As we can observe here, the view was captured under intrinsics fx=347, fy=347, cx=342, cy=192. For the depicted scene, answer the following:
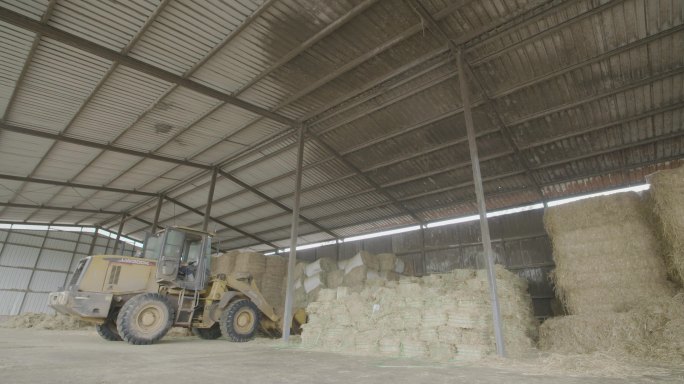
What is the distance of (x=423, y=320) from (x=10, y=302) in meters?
27.9

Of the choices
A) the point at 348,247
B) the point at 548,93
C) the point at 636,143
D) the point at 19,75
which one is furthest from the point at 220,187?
the point at 636,143

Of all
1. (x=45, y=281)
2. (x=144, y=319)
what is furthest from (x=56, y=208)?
(x=144, y=319)

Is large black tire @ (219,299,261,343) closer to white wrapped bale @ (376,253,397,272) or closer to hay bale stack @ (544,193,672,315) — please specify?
white wrapped bale @ (376,253,397,272)

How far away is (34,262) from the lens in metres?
23.7

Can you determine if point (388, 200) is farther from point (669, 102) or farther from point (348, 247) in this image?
point (669, 102)

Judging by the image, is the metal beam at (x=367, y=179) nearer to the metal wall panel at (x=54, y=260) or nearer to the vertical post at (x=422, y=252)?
the vertical post at (x=422, y=252)

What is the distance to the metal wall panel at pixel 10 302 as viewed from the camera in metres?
21.9

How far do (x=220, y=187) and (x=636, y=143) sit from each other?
15638 mm

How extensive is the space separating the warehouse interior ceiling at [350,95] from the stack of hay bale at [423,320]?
4858 millimetres

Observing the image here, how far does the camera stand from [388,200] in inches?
598

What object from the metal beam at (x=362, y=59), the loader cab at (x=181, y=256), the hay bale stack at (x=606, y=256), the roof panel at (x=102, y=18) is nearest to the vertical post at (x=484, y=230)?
the metal beam at (x=362, y=59)

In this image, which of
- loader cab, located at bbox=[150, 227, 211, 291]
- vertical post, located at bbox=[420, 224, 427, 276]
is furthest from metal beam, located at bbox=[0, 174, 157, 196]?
vertical post, located at bbox=[420, 224, 427, 276]

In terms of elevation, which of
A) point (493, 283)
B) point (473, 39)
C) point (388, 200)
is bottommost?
point (493, 283)

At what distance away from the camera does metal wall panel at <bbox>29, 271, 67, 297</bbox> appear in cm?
2345
